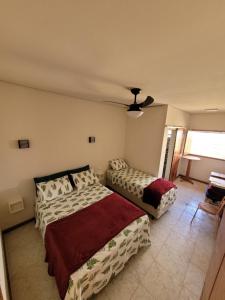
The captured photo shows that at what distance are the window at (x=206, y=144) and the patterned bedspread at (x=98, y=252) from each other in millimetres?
3866

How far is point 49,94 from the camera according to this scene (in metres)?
2.51

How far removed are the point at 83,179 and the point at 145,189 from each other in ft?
4.52

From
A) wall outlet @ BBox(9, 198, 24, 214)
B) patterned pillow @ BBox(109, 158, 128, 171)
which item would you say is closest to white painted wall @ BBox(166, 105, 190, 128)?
patterned pillow @ BBox(109, 158, 128, 171)

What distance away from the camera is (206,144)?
466 centimetres

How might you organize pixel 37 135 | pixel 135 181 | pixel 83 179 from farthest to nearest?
1. pixel 135 181
2. pixel 83 179
3. pixel 37 135

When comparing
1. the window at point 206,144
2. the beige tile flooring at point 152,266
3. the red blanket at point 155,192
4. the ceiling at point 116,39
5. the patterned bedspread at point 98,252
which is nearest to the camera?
the ceiling at point 116,39

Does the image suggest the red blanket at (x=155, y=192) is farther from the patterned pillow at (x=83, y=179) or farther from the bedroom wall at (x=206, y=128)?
the bedroom wall at (x=206, y=128)

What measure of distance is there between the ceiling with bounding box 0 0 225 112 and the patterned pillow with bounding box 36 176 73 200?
179 centimetres

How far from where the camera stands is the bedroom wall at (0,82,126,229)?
2.17 meters

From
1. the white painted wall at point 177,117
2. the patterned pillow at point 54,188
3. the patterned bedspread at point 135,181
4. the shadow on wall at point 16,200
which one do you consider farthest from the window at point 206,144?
the shadow on wall at point 16,200

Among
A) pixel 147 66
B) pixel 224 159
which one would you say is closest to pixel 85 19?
pixel 147 66

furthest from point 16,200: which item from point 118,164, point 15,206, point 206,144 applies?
point 206,144

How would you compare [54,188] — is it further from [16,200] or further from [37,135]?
[37,135]

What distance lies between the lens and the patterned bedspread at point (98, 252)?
1.30 meters
